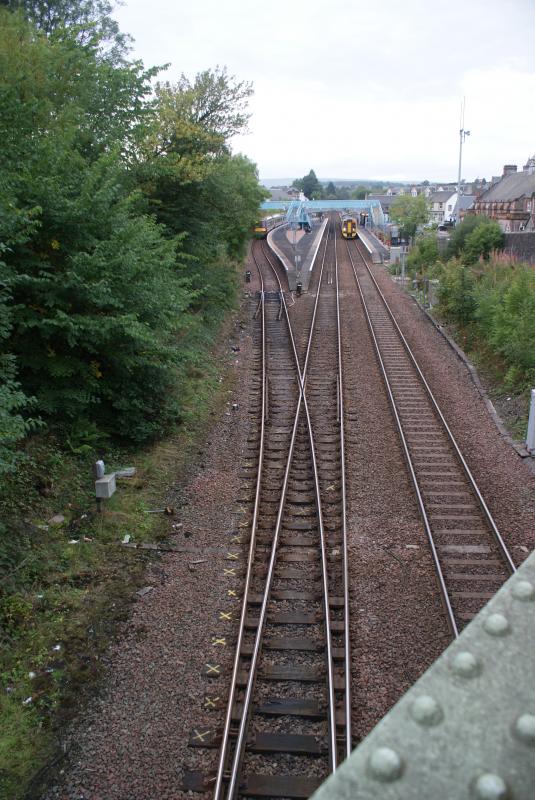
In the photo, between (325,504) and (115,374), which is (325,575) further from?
(115,374)

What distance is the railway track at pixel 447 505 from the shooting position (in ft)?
25.4

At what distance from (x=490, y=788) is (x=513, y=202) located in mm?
63465

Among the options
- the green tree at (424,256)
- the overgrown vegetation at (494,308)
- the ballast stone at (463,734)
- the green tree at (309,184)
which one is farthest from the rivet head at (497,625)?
the green tree at (309,184)

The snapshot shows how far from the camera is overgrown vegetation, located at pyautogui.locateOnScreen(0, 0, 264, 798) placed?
268 inches

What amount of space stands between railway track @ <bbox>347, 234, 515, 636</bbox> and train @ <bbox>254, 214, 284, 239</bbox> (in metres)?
24.5

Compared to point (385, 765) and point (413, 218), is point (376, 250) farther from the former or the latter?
point (385, 765)

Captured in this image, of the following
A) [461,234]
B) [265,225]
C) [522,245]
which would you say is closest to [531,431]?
[522,245]

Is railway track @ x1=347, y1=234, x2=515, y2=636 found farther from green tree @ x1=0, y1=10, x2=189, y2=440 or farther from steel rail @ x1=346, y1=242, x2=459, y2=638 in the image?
green tree @ x1=0, y1=10, x2=189, y2=440

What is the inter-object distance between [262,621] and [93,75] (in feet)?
41.7

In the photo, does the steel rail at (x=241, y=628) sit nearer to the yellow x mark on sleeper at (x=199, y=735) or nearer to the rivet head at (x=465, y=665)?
the yellow x mark on sleeper at (x=199, y=735)

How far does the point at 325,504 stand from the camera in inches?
391

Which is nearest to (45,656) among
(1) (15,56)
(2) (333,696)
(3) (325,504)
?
(2) (333,696)

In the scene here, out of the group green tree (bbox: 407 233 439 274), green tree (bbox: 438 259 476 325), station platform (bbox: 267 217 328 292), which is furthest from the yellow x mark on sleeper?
green tree (bbox: 407 233 439 274)

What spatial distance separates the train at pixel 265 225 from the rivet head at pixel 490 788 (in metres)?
36.8
